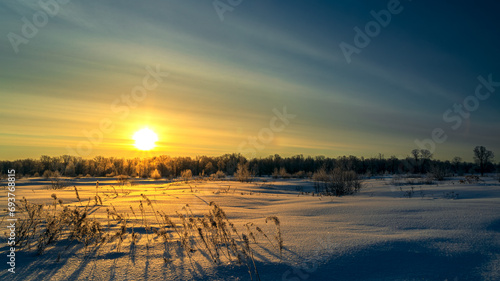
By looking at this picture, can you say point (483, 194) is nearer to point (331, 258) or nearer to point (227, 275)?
point (331, 258)

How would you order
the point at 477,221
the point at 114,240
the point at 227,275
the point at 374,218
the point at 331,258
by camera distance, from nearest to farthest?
1. the point at 227,275
2. the point at 331,258
3. the point at 114,240
4. the point at 477,221
5. the point at 374,218

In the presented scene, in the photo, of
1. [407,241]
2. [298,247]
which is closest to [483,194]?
[407,241]

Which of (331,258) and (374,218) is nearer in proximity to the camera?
(331,258)

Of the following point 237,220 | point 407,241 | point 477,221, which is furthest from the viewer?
point 237,220

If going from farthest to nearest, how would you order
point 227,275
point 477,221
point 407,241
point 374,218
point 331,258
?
point 374,218, point 477,221, point 407,241, point 331,258, point 227,275

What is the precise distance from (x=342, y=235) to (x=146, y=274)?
2.35 metres

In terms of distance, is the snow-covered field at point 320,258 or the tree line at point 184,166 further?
the tree line at point 184,166

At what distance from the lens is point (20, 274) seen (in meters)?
2.54

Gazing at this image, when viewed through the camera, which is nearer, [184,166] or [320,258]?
[320,258]

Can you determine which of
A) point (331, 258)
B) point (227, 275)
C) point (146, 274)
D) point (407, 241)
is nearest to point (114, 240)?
point (146, 274)

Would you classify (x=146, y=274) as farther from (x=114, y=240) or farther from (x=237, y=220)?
(x=237, y=220)

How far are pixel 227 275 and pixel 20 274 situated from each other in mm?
1899

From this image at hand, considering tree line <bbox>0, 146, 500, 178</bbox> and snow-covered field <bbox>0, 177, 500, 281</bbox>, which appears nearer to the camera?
snow-covered field <bbox>0, 177, 500, 281</bbox>

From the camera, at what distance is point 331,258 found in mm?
2711
